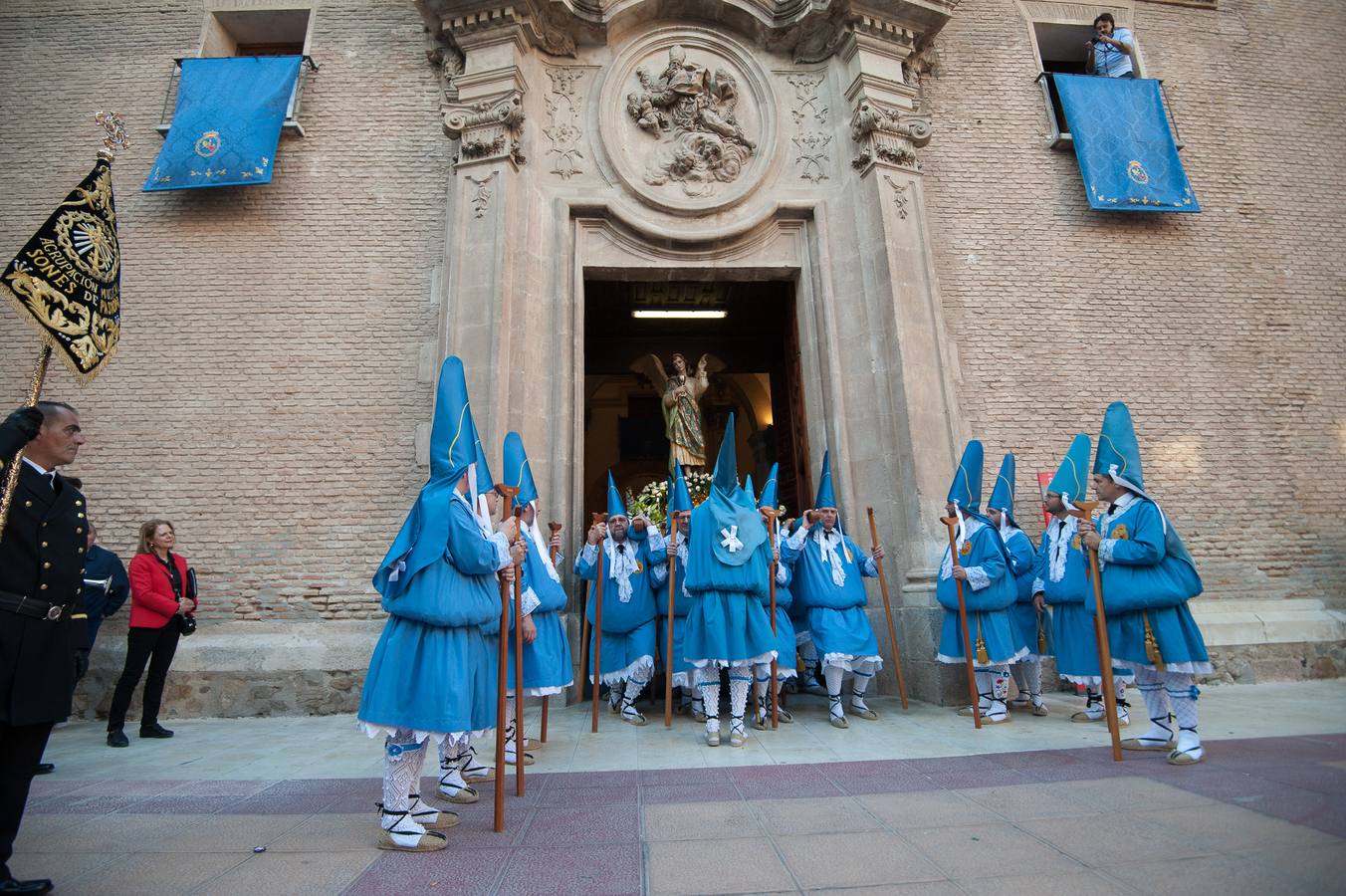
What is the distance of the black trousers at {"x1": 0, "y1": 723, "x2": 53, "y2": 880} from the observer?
286cm

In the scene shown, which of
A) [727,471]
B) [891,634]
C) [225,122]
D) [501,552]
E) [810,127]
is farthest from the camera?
[810,127]

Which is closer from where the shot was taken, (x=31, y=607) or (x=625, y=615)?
(x=31, y=607)

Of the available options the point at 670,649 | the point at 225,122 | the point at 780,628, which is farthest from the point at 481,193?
the point at 780,628

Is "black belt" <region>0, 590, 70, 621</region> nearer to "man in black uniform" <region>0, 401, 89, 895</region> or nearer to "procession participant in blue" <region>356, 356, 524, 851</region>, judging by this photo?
"man in black uniform" <region>0, 401, 89, 895</region>

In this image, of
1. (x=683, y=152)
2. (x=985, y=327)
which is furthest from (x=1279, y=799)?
(x=683, y=152)

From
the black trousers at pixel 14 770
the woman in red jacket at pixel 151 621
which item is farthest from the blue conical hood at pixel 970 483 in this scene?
the woman in red jacket at pixel 151 621

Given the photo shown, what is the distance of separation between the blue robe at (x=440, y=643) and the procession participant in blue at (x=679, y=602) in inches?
122

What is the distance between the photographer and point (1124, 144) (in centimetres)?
1051

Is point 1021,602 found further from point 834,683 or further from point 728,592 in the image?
point 728,592

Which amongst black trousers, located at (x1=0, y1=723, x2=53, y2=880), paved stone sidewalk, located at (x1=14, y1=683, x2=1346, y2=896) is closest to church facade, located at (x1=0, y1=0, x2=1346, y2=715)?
paved stone sidewalk, located at (x1=14, y1=683, x2=1346, y2=896)

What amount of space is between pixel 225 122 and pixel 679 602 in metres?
9.21

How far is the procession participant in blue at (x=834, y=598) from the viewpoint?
6.57 meters

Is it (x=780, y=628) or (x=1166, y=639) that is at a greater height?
(x=780, y=628)

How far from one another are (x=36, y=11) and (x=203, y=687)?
11.0m
